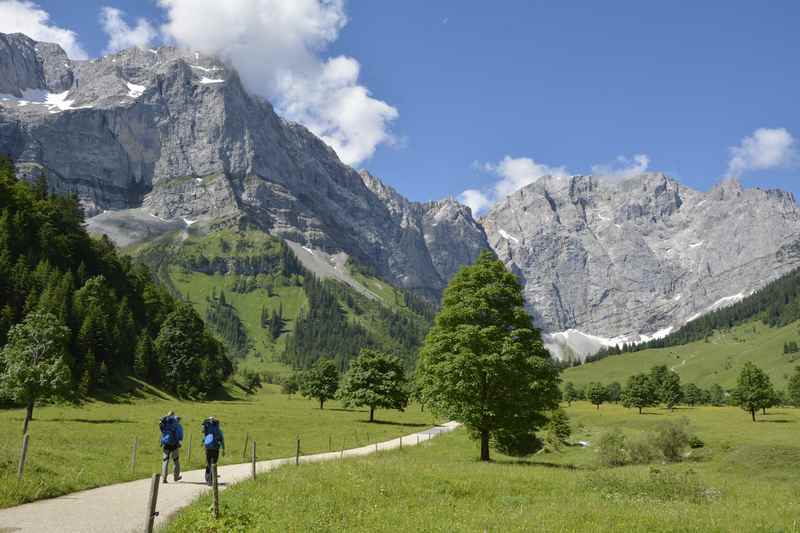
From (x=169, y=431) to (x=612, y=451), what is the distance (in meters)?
37.2

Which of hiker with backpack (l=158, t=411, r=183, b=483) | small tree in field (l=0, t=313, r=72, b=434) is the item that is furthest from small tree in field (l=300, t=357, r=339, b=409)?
hiker with backpack (l=158, t=411, r=183, b=483)

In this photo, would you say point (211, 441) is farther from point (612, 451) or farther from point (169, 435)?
point (612, 451)

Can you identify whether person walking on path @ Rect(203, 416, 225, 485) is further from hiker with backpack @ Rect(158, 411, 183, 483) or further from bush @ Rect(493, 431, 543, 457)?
bush @ Rect(493, 431, 543, 457)

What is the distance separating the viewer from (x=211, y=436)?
77.6ft

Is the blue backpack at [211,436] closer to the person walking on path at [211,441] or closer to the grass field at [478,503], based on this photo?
the person walking on path at [211,441]

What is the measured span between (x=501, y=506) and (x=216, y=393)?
104 metres

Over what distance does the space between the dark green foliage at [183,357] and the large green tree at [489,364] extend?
71800 mm

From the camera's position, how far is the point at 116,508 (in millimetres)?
18750

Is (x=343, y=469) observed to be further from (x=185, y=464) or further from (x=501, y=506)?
(x=185, y=464)

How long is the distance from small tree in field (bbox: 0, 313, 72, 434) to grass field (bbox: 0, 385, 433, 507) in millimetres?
2403

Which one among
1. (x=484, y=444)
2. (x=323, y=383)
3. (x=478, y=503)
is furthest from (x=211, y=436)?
(x=323, y=383)

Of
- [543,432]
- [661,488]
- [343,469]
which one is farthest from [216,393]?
[661,488]

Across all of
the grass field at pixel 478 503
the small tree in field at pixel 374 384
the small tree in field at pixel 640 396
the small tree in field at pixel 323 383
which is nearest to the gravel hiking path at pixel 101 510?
the grass field at pixel 478 503

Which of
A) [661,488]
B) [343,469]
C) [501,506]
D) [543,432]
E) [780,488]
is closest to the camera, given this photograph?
[501,506]
